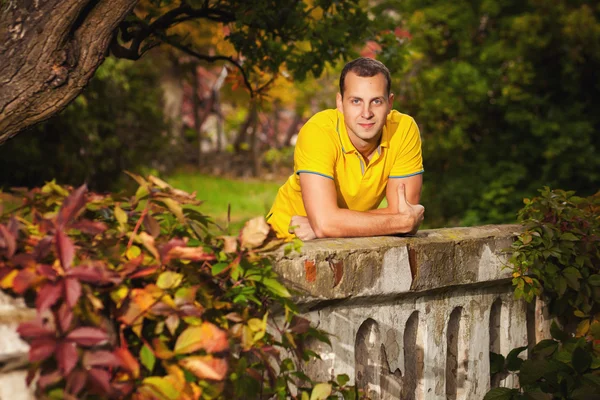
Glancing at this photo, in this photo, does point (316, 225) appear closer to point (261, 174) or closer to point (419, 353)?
point (419, 353)

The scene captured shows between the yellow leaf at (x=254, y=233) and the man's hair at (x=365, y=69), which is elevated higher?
the man's hair at (x=365, y=69)

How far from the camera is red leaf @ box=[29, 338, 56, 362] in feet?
5.84

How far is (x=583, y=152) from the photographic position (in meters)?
11.8

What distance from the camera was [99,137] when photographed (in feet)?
44.3

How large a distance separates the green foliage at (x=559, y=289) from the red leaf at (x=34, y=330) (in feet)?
6.56

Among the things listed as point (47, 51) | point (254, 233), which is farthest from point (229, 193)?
point (254, 233)

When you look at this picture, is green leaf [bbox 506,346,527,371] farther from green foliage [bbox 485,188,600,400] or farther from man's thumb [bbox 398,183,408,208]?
man's thumb [bbox 398,183,408,208]

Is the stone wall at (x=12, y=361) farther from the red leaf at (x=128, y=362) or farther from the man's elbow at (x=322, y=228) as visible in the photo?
the man's elbow at (x=322, y=228)

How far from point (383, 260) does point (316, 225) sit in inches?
21.7

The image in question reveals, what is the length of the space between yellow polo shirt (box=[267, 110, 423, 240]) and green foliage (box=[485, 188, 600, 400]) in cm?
66

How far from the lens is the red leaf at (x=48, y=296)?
184cm

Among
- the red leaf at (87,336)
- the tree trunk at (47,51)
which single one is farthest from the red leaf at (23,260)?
the tree trunk at (47,51)

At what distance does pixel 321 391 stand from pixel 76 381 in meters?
0.90

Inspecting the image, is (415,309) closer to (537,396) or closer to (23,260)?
(537,396)
